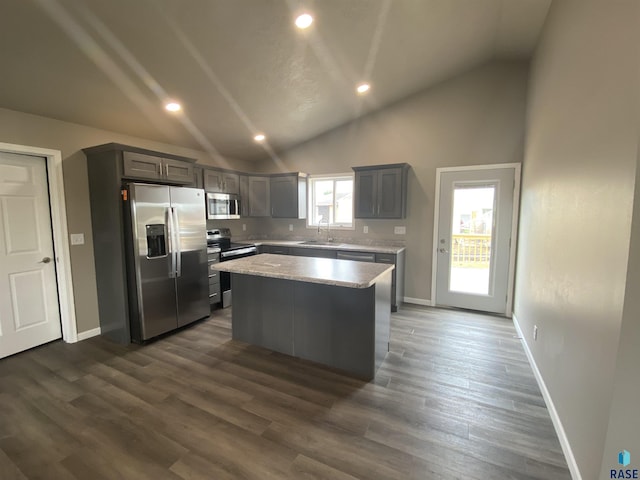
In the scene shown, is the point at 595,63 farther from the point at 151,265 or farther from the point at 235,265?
the point at 151,265

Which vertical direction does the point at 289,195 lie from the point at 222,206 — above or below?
above

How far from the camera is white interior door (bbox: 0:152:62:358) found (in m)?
2.86

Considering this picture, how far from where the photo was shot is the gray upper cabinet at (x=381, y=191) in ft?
14.1

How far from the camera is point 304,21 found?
2451 millimetres

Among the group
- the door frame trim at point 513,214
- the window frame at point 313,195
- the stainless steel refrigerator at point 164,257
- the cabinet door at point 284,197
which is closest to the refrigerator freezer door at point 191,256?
the stainless steel refrigerator at point 164,257

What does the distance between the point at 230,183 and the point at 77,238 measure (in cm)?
226

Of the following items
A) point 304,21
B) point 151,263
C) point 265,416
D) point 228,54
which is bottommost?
point 265,416

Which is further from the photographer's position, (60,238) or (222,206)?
(222,206)

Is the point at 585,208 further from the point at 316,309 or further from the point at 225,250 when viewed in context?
the point at 225,250

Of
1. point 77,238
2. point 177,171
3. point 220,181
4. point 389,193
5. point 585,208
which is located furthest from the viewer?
point 220,181

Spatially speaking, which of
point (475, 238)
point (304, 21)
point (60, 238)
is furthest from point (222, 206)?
point (475, 238)

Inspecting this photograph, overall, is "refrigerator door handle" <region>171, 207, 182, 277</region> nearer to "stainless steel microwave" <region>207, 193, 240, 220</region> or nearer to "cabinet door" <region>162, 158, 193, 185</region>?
"cabinet door" <region>162, 158, 193, 185</region>

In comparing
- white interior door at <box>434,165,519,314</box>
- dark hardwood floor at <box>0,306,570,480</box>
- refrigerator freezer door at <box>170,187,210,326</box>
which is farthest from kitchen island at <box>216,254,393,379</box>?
white interior door at <box>434,165,519,314</box>
